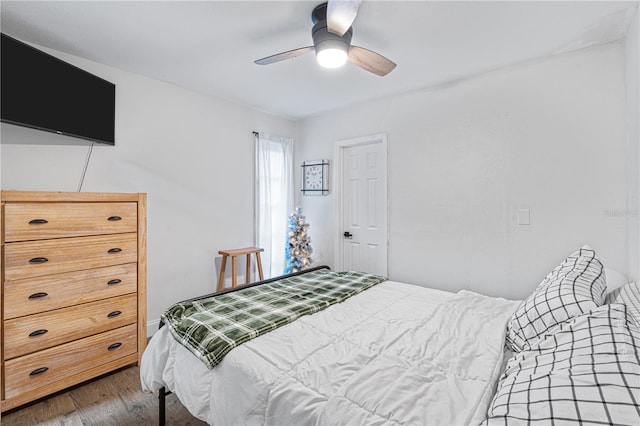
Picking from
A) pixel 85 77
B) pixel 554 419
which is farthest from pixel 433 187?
pixel 85 77

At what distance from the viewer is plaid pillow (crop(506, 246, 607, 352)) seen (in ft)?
3.76

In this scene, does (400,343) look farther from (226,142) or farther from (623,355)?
(226,142)

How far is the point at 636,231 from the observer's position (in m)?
2.01

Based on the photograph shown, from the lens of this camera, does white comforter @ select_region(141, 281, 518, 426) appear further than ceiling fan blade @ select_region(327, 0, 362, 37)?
No

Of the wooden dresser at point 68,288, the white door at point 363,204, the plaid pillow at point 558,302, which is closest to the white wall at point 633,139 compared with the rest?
the plaid pillow at point 558,302

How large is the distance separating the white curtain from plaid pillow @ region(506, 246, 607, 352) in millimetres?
3072

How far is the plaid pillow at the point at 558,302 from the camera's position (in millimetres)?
1146

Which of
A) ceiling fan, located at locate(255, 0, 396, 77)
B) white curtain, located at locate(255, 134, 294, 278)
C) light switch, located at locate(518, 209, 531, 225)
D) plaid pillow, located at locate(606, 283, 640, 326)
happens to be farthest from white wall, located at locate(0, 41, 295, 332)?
plaid pillow, located at locate(606, 283, 640, 326)

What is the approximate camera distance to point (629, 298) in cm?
126

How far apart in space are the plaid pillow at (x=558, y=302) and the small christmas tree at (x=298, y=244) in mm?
2802

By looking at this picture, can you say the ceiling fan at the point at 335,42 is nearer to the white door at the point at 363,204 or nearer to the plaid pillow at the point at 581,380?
the white door at the point at 363,204

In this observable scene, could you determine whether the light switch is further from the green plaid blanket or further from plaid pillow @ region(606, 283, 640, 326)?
the green plaid blanket

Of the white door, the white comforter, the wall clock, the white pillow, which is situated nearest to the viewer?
the white comforter

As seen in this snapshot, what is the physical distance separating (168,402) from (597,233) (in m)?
3.47
